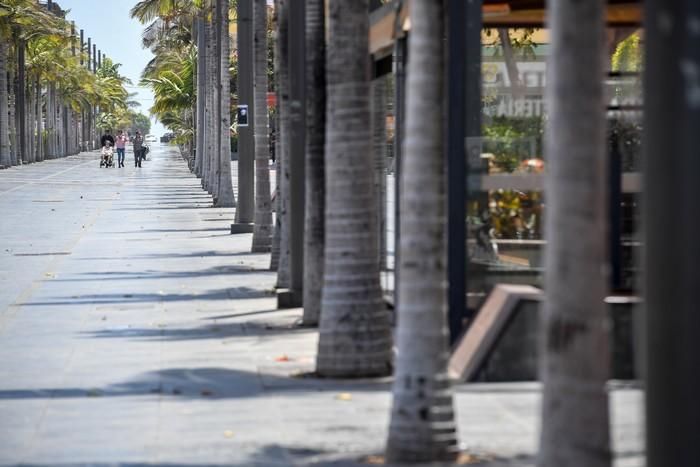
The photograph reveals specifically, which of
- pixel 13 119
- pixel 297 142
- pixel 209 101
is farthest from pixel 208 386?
pixel 13 119

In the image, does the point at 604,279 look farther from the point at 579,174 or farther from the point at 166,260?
the point at 166,260

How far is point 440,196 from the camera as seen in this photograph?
8.51m

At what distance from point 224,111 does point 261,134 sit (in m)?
11.3

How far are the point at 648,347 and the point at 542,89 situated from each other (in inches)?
289

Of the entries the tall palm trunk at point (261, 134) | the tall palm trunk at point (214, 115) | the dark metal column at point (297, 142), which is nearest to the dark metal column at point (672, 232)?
the dark metal column at point (297, 142)

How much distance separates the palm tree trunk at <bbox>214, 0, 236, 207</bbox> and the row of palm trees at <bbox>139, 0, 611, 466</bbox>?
786 inches

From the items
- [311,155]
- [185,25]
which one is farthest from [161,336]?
[185,25]

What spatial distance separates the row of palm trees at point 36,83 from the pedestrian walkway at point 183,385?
59506 millimetres

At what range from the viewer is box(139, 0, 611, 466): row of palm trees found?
6578 millimetres

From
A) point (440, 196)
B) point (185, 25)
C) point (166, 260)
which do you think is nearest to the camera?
point (440, 196)

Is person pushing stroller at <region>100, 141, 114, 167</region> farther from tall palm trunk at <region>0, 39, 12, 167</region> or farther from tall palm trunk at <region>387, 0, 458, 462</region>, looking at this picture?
tall palm trunk at <region>387, 0, 458, 462</region>

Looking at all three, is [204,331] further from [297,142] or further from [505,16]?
[505,16]

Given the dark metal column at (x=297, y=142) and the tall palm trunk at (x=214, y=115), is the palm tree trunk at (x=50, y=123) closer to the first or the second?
the tall palm trunk at (x=214, y=115)

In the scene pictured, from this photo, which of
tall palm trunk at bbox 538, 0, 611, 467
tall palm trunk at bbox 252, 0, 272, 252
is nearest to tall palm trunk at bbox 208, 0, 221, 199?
tall palm trunk at bbox 252, 0, 272, 252
